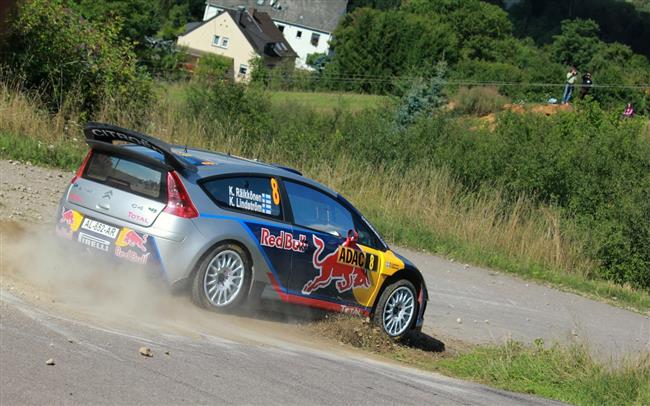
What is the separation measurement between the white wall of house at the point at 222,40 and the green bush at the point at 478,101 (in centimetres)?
5439

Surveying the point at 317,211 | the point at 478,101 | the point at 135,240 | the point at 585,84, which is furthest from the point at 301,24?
the point at 135,240

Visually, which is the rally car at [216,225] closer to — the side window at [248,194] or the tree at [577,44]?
the side window at [248,194]

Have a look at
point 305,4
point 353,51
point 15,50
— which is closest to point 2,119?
point 15,50

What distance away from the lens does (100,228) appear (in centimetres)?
970

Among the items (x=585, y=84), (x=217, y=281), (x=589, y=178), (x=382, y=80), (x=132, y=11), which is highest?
(x=585, y=84)

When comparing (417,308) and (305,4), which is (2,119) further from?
(305,4)

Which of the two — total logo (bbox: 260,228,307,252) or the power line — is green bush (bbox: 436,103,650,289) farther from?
the power line

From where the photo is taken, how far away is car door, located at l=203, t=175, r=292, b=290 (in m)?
10.0

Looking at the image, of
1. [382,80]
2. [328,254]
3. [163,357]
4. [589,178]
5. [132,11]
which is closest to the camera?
[163,357]

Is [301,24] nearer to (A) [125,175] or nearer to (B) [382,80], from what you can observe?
(B) [382,80]

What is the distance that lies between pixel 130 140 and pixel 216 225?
1.41 metres

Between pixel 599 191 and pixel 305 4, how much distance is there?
11437 centimetres

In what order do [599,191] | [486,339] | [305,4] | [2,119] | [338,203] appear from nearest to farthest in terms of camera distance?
[338,203], [486,339], [2,119], [599,191], [305,4]

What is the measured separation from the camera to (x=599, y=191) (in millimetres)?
23625
